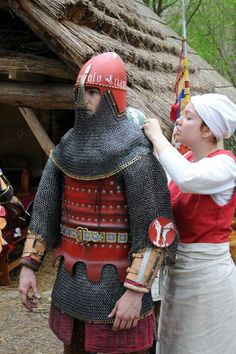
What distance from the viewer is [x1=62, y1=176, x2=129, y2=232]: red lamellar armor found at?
191 cm

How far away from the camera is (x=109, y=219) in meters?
1.92

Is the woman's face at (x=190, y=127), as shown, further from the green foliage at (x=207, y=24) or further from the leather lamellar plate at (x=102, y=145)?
the green foliage at (x=207, y=24)

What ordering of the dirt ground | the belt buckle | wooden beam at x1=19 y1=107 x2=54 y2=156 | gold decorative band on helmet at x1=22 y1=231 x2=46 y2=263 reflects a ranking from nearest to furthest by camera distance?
the belt buckle → gold decorative band on helmet at x1=22 y1=231 x2=46 y2=263 → the dirt ground → wooden beam at x1=19 y1=107 x2=54 y2=156

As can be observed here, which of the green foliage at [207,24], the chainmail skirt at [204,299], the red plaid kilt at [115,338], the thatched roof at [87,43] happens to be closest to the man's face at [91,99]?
the chainmail skirt at [204,299]

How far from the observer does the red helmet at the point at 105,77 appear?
1.90 m

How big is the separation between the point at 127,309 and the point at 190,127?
728 millimetres

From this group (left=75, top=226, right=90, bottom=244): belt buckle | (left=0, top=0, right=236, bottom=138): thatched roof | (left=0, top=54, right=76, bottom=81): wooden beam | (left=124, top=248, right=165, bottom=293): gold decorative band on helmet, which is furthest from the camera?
(left=0, top=54, right=76, bottom=81): wooden beam

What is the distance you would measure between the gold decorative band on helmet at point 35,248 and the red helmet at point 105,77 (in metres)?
0.56

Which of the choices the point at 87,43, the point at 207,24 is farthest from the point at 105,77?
the point at 207,24

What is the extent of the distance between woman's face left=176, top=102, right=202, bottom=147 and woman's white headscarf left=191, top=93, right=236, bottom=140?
24mm

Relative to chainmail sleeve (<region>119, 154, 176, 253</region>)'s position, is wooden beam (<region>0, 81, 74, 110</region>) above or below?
below

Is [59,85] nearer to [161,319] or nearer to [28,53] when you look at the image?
[28,53]

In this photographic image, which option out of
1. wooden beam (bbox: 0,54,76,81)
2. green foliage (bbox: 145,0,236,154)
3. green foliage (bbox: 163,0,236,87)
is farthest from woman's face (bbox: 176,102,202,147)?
green foliage (bbox: 163,0,236,87)

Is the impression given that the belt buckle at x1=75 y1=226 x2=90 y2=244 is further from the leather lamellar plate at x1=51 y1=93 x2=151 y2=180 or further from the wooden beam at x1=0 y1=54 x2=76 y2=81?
the wooden beam at x1=0 y1=54 x2=76 y2=81
